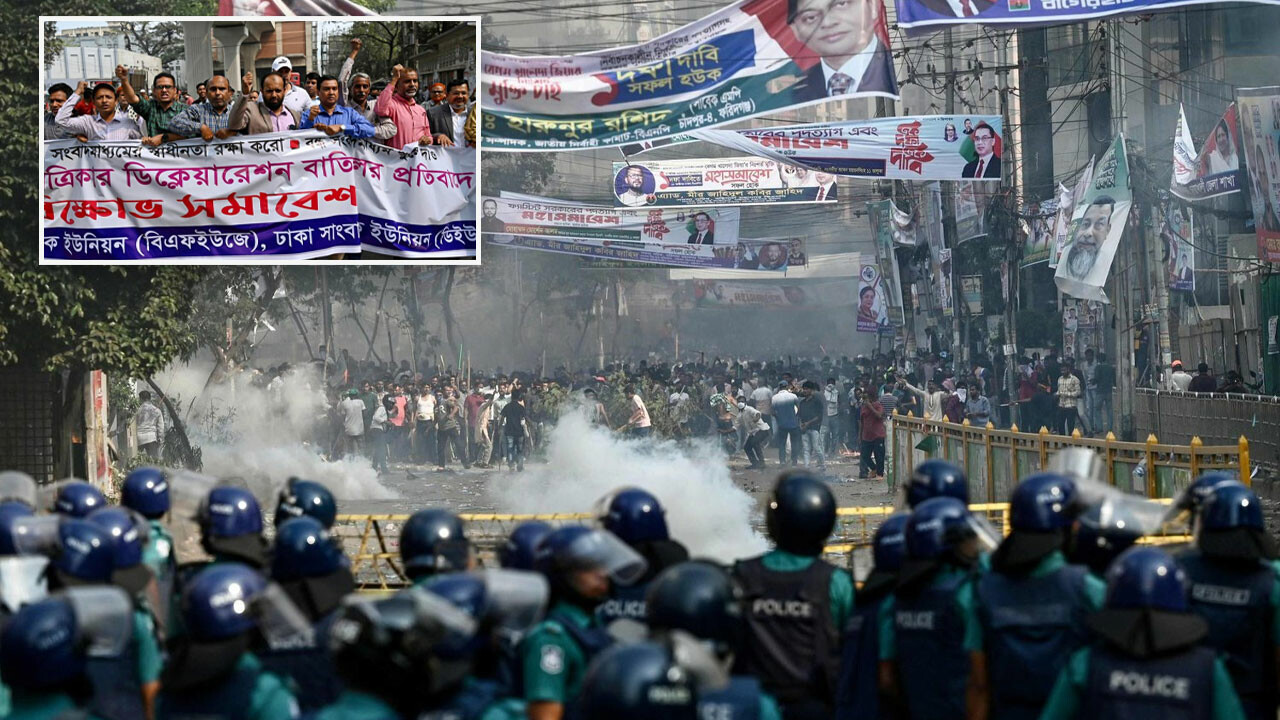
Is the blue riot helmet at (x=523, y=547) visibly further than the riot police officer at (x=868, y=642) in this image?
No

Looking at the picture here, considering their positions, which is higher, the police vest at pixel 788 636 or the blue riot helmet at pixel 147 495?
the blue riot helmet at pixel 147 495

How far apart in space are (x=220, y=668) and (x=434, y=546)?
1205 millimetres

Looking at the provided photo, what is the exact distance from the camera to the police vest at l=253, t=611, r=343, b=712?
15.1ft

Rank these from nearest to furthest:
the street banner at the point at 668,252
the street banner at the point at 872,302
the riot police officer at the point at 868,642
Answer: the riot police officer at the point at 868,642, the street banner at the point at 668,252, the street banner at the point at 872,302

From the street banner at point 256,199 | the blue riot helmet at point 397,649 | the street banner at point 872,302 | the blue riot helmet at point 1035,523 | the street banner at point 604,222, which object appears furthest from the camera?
the street banner at point 872,302

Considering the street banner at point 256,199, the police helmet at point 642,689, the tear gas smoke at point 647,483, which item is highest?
the street banner at point 256,199

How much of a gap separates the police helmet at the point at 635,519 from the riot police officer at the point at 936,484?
0.96 meters

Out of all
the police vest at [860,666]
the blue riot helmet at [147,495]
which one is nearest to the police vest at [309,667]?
the police vest at [860,666]

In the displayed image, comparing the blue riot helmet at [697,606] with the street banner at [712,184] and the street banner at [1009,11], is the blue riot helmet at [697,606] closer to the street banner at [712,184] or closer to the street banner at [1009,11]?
the street banner at [1009,11]

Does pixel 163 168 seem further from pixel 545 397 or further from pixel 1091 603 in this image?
pixel 545 397

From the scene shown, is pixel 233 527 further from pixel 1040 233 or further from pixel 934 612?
pixel 1040 233

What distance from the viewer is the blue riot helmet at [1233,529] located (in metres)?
4.70

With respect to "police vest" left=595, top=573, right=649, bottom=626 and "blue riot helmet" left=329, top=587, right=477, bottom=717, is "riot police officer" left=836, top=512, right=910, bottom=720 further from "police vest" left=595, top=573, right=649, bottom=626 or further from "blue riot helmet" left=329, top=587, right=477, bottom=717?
"blue riot helmet" left=329, top=587, right=477, bottom=717

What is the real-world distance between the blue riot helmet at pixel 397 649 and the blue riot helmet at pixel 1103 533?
2.46 metres
